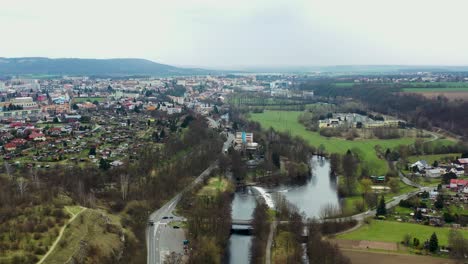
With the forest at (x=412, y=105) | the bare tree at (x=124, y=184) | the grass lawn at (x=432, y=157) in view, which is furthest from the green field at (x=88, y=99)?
the grass lawn at (x=432, y=157)

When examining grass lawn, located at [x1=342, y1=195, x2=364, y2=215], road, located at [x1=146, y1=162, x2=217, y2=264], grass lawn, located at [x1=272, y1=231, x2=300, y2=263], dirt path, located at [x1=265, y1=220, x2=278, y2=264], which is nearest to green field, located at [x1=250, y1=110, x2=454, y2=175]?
grass lawn, located at [x1=342, y1=195, x2=364, y2=215]

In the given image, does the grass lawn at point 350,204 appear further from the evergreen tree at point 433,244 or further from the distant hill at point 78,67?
the distant hill at point 78,67

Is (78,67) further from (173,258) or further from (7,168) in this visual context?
(173,258)

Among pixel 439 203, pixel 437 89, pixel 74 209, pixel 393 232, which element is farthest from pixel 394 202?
pixel 437 89

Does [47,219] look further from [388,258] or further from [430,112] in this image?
[430,112]

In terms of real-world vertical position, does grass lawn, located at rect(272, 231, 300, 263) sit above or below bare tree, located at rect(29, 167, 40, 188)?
below

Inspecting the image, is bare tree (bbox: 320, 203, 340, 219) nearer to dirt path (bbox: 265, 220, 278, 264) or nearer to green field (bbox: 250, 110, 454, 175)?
dirt path (bbox: 265, 220, 278, 264)
